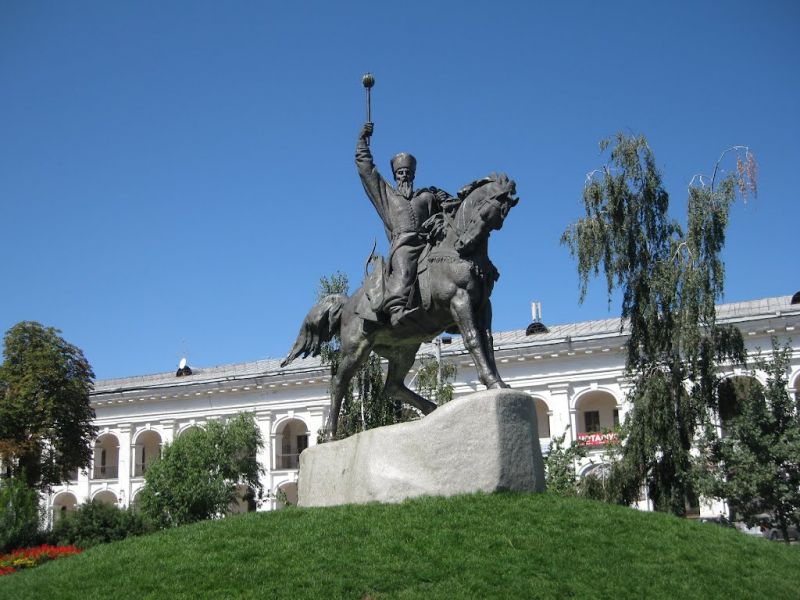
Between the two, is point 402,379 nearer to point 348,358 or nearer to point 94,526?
point 348,358

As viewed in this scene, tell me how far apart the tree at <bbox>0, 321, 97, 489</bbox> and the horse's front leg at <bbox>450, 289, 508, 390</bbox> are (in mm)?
29507

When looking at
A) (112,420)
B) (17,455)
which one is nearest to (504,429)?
(17,455)

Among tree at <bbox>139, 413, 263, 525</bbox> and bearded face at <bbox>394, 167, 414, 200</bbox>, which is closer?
bearded face at <bbox>394, 167, 414, 200</bbox>

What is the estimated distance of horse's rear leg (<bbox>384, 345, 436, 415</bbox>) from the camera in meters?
13.7

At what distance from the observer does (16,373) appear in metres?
38.8

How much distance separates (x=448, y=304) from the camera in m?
12.2

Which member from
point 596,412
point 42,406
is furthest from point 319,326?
point 596,412

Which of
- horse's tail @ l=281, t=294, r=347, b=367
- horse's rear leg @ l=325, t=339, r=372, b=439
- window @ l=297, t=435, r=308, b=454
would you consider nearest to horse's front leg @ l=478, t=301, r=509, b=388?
horse's rear leg @ l=325, t=339, r=372, b=439

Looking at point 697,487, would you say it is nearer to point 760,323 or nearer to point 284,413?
point 760,323

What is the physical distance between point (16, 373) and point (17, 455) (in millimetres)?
3569

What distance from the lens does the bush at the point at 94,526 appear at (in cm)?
2252

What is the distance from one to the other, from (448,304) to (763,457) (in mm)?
16478

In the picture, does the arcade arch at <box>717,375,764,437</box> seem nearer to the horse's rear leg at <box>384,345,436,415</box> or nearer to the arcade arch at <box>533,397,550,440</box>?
the horse's rear leg at <box>384,345,436,415</box>

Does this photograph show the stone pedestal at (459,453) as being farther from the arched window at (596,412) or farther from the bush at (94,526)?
the arched window at (596,412)
